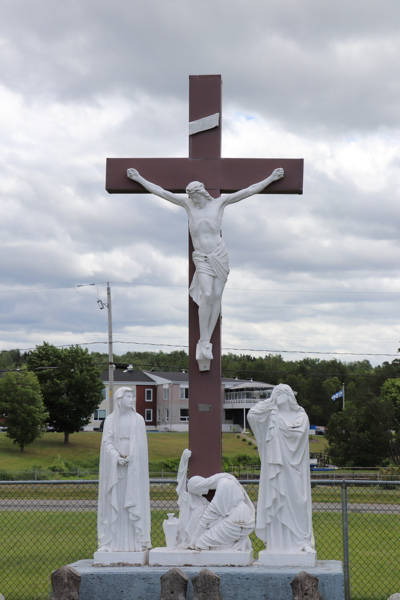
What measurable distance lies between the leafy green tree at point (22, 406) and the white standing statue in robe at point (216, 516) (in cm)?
3271

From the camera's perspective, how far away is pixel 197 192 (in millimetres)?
7426

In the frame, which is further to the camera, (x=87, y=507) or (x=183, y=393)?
(x=183, y=393)

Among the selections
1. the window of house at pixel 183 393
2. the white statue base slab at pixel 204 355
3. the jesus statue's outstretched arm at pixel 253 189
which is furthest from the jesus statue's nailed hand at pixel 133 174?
the window of house at pixel 183 393

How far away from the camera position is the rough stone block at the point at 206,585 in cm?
605

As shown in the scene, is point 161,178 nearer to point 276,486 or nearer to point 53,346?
point 276,486

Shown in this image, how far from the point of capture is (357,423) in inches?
1405

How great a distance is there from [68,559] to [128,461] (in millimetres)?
3638

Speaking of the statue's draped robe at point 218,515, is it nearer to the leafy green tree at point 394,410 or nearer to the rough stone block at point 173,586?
the rough stone block at point 173,586

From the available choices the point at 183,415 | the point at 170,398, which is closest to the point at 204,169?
the point at 170,398

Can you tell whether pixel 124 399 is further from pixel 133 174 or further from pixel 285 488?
pixel 133 174

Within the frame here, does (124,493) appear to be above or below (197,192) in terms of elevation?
below

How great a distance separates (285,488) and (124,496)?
1464 millimetres

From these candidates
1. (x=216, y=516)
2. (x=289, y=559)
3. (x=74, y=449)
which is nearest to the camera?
(x=289, y=559)

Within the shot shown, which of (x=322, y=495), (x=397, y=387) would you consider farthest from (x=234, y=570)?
(x=397, y=387)
